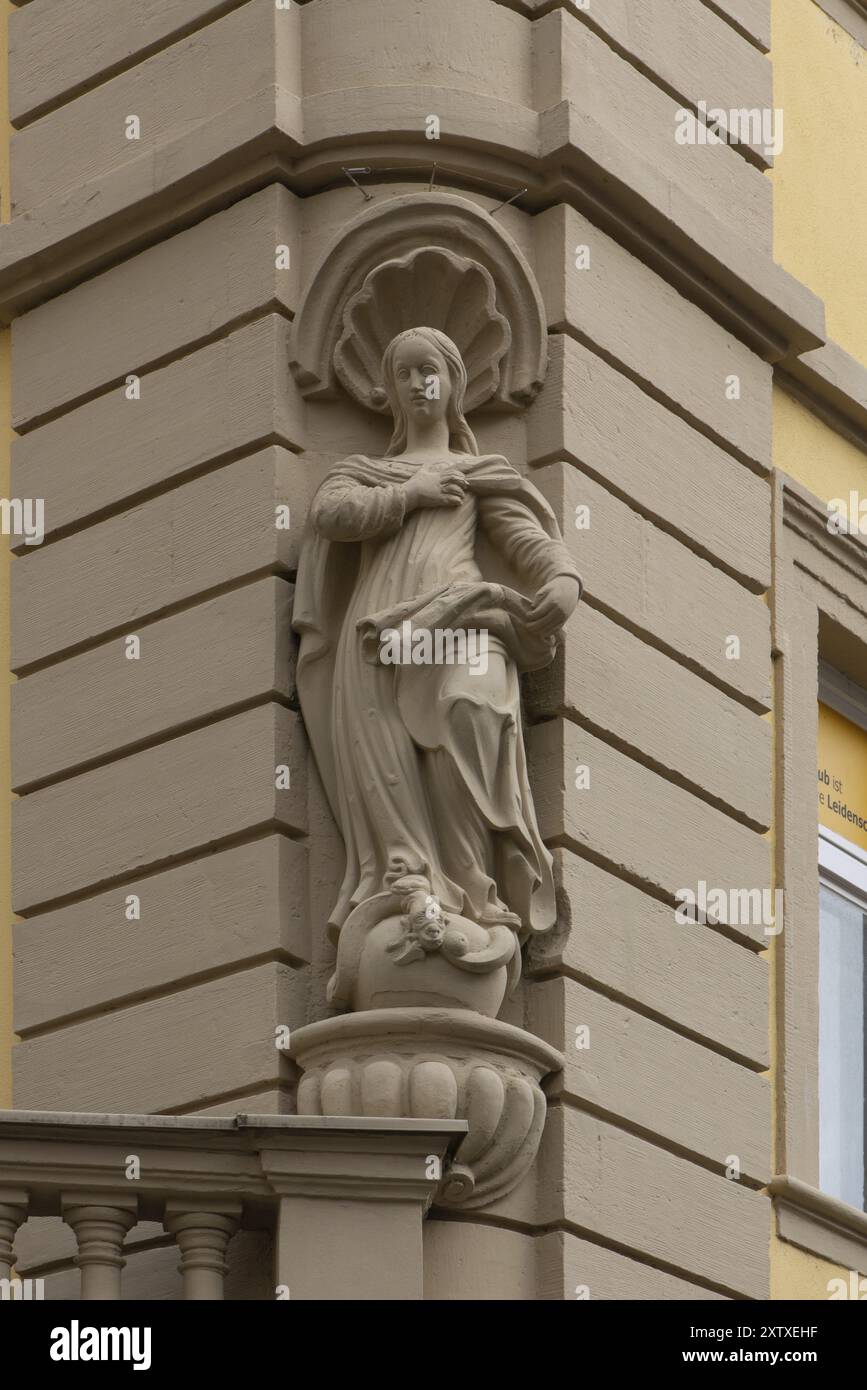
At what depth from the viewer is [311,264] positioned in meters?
12.2

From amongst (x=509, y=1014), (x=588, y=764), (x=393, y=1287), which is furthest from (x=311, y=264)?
(x=393, y=1287)

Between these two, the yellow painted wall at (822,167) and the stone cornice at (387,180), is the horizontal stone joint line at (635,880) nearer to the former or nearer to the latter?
the stone cornice at (387,180)

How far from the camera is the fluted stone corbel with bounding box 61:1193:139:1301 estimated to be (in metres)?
10.3

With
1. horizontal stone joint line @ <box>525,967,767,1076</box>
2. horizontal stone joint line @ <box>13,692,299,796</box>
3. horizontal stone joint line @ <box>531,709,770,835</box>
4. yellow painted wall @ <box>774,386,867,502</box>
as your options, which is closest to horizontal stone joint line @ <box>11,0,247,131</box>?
yellow painted wall @ <box>774,386,867,502</box>

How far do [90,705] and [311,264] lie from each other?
5.69ft

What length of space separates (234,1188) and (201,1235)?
18cm

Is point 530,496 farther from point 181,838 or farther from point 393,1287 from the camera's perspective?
point 393,1287

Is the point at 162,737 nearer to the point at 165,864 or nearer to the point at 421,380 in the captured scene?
the point at 165,864

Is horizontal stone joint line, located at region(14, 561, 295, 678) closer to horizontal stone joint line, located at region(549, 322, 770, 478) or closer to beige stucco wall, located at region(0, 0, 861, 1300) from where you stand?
beige stucco wall, located at region(0, 0, 861, 1300)

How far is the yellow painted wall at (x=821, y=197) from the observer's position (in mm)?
13781

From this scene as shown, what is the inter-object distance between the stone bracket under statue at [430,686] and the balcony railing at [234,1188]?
281 mm

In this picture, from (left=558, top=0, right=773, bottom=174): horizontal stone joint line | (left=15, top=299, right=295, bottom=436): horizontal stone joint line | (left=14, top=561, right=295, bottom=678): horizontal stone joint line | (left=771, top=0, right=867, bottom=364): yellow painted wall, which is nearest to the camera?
(left=14, top=561, right=295, bottom=678): horizontal stone joint line

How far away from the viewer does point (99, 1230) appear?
10.4 meters

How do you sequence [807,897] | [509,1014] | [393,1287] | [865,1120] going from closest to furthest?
1. [393,1287]
2. [509,1014]
3. [807,897]
4. [865,1120]
